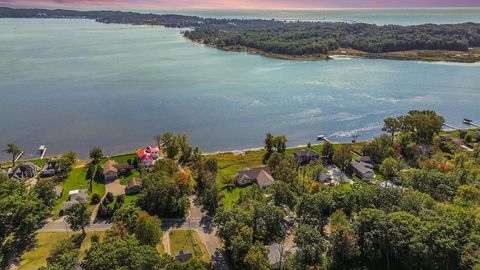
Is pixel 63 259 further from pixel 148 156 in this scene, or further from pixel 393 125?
pixel 393 125

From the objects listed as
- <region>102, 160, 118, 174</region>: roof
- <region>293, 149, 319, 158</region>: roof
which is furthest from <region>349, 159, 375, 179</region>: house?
<region>102, 160, 118, 174</region>: roof

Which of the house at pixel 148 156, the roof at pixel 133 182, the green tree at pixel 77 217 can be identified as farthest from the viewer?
the house at pixel 148 156

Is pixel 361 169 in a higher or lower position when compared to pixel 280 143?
lower

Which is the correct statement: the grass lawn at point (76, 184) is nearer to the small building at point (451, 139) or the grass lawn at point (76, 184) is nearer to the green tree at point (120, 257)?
the green tree at point (120, 257)

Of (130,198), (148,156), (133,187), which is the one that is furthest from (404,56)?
(130,198)

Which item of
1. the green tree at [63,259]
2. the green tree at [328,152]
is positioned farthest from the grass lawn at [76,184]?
the green tree at [328,152]

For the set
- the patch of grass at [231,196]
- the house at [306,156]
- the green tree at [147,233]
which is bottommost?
the patch of grass at [231,196]
